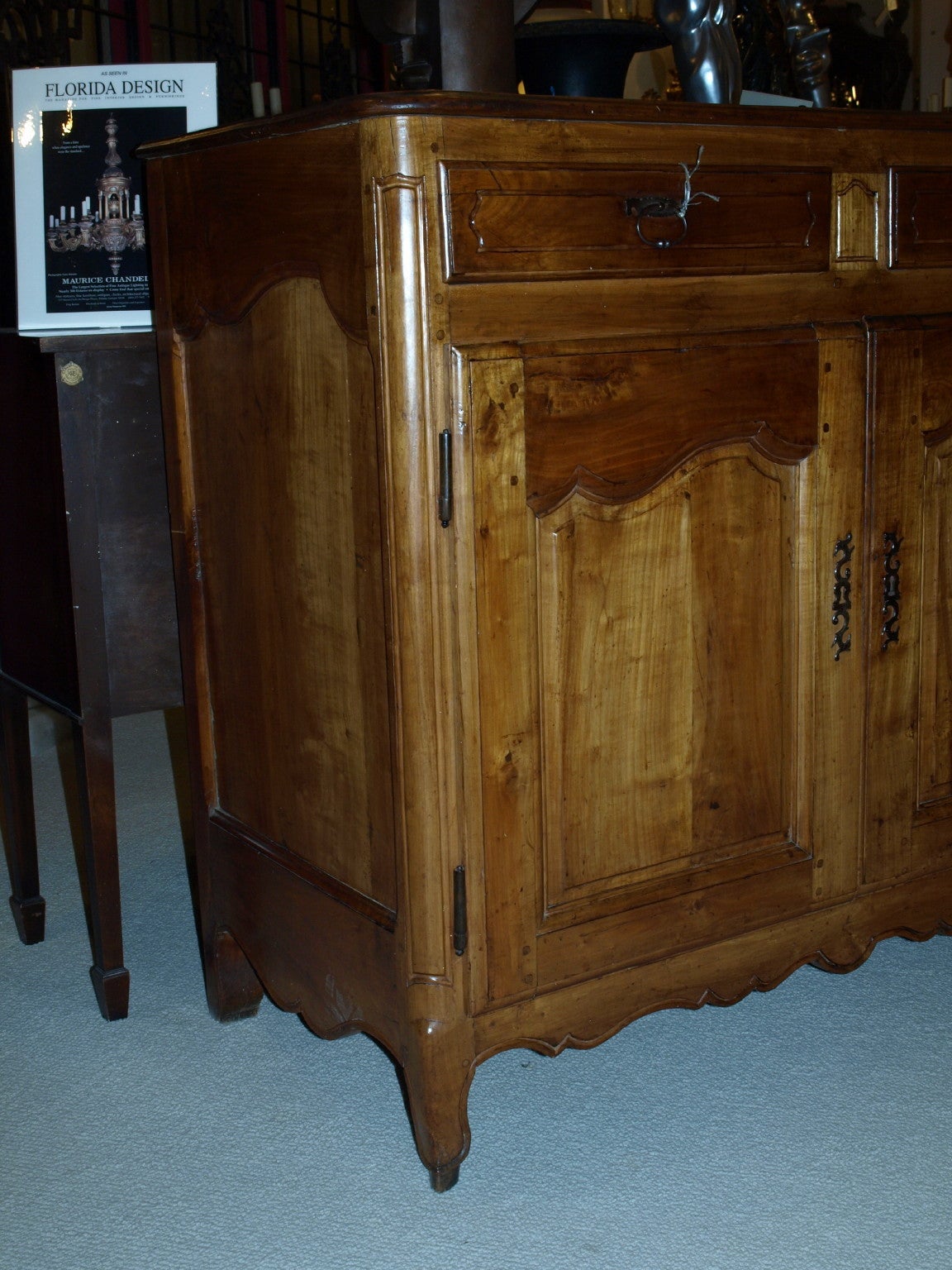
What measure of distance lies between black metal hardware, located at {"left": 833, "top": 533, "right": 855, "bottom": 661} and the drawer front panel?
31cm

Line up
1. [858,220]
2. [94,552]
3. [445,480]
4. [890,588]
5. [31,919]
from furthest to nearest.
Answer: [31,919] < [94,552] < [890,588] < [858,220] < [445,480]

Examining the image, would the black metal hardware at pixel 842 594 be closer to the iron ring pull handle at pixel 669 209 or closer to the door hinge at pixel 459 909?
the iron ring pull handle at pixel 669 209

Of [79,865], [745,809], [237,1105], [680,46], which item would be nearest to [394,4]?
[680,46]

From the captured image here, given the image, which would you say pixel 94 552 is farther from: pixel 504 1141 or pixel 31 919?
pixel 504 1141

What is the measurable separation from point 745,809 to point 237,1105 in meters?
0.67

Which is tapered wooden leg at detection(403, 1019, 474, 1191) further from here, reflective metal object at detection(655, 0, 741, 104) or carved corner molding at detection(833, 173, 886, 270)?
reflective metal object at detection(655, 0, 741, 104)

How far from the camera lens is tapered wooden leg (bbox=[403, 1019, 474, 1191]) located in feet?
4.49

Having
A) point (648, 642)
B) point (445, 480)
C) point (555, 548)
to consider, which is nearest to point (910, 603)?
point (648, 642)

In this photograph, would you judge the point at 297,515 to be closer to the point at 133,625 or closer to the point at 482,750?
the point at 482,750

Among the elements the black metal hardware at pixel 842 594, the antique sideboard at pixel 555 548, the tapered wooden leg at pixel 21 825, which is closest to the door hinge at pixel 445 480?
the antique sideboard at pixel 555 548

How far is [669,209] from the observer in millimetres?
1340

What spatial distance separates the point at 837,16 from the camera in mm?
3170

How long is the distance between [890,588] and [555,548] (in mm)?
461

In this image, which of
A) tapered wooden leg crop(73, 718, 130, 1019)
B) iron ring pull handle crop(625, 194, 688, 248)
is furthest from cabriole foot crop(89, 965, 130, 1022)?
iron ring pull handle crop(625, 194, 688, 248)
